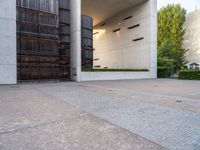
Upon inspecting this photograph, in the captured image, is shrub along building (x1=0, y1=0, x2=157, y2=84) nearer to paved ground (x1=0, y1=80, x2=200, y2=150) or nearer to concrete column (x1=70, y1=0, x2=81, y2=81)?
concrete column (x1=70, y1=0, x2=81, y2=81)

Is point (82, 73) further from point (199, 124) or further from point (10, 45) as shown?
point (199, 124)

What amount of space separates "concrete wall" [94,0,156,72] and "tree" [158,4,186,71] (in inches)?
293

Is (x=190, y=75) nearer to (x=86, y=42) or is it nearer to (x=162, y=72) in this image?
(x=162, y=72)

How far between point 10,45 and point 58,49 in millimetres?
4668

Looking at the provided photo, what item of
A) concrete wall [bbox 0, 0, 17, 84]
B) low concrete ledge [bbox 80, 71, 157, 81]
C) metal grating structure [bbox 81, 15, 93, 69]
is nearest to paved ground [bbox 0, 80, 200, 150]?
concrete wall [bbox 0, 0, 17, 84]

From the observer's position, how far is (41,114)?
4.94m

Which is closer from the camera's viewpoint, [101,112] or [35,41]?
[101,112]

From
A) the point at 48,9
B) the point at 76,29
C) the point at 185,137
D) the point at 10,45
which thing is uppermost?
the point at 48,9

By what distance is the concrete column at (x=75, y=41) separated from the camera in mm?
18984

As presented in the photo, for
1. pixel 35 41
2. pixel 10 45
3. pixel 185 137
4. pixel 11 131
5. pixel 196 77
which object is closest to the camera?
pixel 185 137

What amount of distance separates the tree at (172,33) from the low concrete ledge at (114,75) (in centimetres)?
881

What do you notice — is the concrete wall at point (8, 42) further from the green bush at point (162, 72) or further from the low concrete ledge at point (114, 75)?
the green bush at point (162, 72)

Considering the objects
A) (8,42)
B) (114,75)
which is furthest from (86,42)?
(8,42)

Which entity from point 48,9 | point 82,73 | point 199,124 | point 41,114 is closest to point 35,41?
point 48,9
